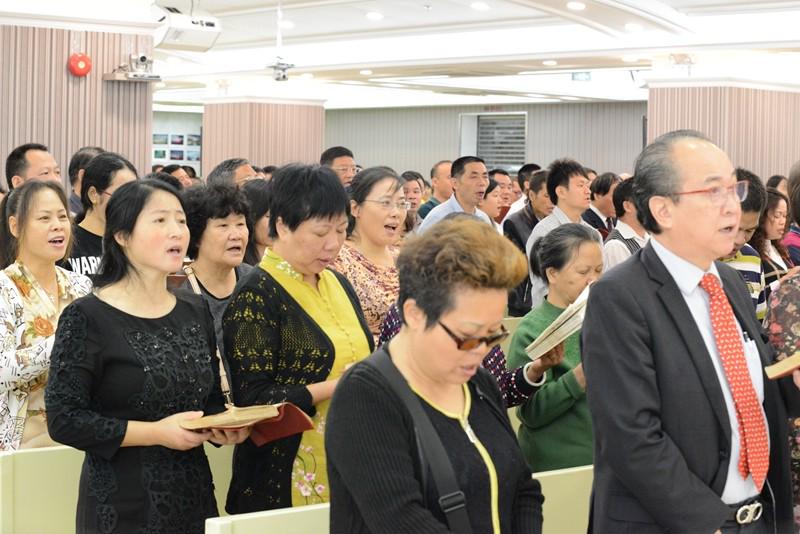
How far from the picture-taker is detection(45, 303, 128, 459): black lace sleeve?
3.03 m

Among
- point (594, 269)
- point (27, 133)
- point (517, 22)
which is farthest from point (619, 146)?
point (594, 269)

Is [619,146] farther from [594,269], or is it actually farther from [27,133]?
[594,269]

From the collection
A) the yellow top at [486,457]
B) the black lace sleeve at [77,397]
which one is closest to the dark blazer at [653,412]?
the yellow top at [486,457]

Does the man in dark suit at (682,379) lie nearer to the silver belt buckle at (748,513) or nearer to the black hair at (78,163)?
the silver belt buckle at (748,513)

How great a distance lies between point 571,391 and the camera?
3639 mm

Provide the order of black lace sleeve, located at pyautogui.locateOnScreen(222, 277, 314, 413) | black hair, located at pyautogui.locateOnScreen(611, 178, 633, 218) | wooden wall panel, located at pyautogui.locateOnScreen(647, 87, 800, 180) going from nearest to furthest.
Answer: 1. black lace sleeve, located at pyautogui.locateOnScreen(222, 277, 314, 413)
2. black hair, located at pyautogui.locateOnScreen(611, 178, 633, 218)
3. wooden wall panel, located at pyautogui.locateOnScreen(647, 87, 800, 180)

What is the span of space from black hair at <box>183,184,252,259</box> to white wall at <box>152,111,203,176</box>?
22.1 meters

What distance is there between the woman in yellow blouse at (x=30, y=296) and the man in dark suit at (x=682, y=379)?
2047mm

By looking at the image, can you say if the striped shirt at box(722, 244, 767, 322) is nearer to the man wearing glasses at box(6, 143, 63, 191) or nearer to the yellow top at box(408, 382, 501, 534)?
the yellow top at box(408, 382, 501, 534)

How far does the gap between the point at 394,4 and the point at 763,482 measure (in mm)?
12687

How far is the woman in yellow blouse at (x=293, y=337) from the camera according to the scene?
3.26 m

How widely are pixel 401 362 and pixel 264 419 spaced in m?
0.82

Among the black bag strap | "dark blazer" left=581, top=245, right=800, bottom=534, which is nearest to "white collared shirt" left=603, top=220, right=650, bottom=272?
"dark blazer" left=581, top=245, right=800, bottom=534

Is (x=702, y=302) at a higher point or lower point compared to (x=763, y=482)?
higher
